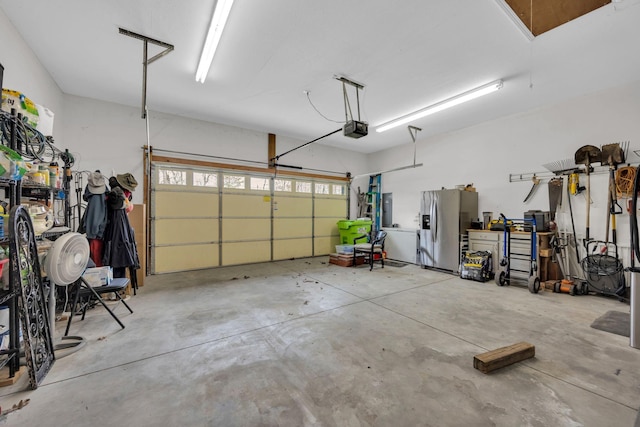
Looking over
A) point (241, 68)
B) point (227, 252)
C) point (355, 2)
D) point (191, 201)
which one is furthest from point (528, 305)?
point (191, 201)

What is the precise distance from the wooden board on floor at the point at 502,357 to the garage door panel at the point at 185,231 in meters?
5.64

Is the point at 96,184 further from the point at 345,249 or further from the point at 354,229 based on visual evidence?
the point at 354,229

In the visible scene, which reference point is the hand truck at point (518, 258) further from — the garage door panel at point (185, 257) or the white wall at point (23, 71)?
the white wall at point (23, 71)

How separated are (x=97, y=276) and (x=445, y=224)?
610 centimetres

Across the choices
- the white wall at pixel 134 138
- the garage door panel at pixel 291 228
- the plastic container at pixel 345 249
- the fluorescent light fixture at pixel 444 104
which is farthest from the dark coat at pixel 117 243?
the fluorescent light fixture at pixel 444 104

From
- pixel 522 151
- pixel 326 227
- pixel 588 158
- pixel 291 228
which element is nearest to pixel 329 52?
pixel 522 151

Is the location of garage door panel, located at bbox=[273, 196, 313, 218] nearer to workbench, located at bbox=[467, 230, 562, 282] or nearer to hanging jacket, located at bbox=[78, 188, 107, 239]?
hanging jacket, located at bbox=[78, 188, 107, 239]

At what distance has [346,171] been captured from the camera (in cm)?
856

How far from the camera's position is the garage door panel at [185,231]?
5.60 metres

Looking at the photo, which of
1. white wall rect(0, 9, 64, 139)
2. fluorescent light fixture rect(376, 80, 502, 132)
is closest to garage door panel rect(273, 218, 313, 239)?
fluorescent light fixture rect(376, 80, 502, 132)

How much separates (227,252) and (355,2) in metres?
5.56

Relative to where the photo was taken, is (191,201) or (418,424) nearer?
(418,424)

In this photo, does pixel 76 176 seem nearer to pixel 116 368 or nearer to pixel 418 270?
pixel 116 368

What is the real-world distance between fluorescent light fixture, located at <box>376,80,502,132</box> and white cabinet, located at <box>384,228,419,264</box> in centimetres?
270
